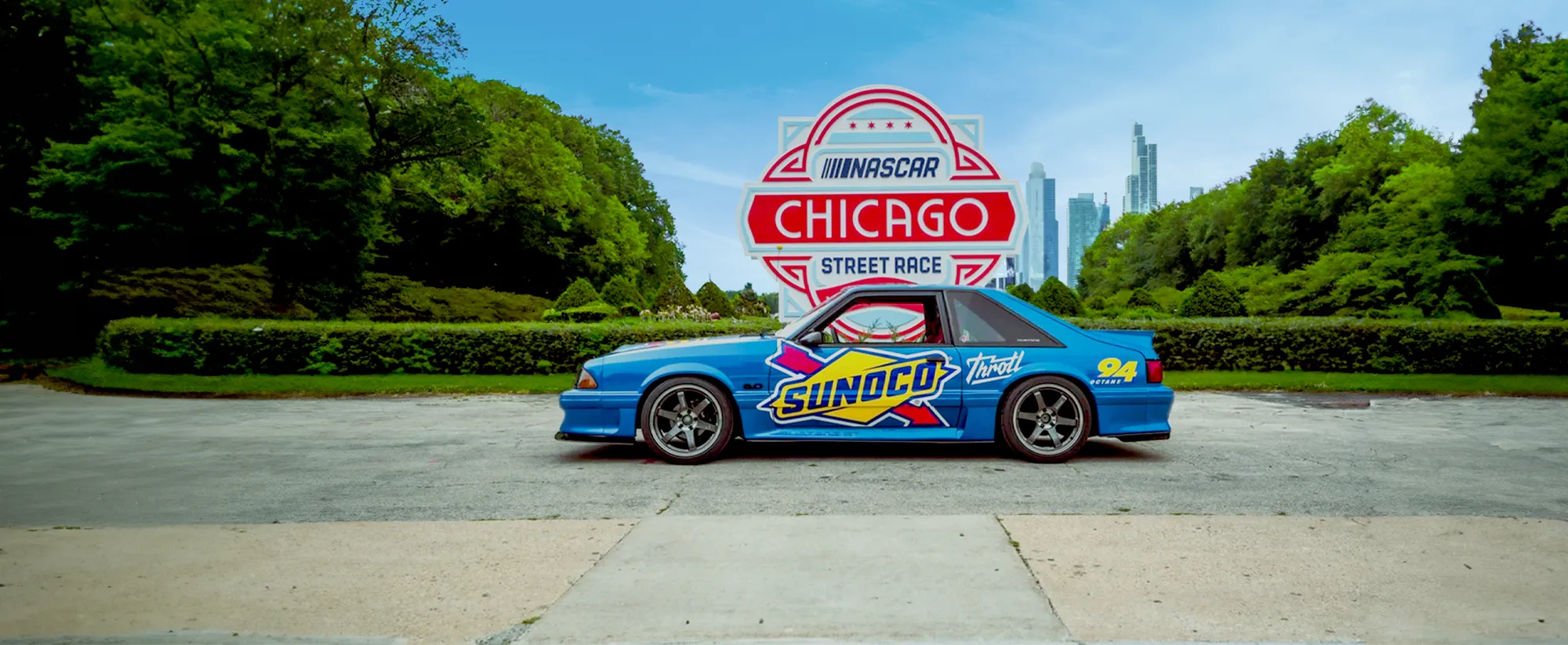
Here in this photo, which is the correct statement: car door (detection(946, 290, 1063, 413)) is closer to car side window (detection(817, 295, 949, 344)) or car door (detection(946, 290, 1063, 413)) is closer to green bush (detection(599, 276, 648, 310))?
car side window (detection(817, 295, 949, 344))

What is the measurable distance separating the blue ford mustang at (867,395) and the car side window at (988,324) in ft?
0.28

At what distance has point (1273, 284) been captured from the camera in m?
50.0

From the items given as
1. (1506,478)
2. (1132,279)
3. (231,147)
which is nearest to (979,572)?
(1506,478)

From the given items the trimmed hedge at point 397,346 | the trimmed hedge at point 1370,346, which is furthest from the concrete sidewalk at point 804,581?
the trimmed hedge at point 1370,346

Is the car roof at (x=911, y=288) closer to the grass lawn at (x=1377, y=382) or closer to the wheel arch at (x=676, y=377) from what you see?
the wheel arch at (x=676, y=377)

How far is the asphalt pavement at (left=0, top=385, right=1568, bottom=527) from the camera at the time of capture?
233 inches

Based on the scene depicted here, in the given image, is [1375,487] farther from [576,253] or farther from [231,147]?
[576,253]

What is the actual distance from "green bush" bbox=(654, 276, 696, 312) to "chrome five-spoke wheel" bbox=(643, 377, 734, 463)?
17931mm

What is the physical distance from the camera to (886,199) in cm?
1447

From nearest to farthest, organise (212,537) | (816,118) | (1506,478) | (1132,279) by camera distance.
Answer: (212,537) → (1506,478) → (816,118) → (1132,279)

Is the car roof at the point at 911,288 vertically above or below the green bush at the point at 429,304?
below

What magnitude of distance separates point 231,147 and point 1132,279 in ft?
256

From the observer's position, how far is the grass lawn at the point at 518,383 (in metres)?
15.0

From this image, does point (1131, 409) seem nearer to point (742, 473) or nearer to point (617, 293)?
point (742, 473)
